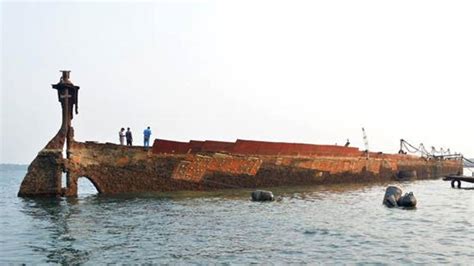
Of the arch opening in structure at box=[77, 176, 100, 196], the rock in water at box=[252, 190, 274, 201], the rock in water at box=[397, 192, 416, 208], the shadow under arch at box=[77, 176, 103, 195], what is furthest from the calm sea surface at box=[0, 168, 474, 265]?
the arch opening in structure at box=[77, 176, 100, 196]

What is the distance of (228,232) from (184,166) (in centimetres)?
931

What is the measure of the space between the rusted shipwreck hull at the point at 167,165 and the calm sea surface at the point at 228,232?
115 cm

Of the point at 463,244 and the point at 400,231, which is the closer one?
the point at 463,244

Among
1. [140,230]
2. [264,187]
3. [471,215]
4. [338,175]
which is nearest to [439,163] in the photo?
[338,175]

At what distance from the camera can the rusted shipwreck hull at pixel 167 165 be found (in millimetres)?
17656

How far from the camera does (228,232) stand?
11.2 metres

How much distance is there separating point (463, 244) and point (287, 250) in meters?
4.00

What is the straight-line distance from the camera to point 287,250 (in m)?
9.30

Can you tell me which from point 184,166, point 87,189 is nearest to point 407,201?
point 184,166

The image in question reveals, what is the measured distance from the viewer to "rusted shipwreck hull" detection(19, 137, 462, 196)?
17625 millimetres

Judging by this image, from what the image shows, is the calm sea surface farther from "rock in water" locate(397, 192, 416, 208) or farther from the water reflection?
"rock in water" locate(397, 192, 416, 208)

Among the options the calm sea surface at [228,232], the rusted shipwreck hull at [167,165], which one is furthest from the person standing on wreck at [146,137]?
the calm sea surface at [228,232]

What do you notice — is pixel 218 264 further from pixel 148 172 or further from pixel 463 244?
pixel 148 172

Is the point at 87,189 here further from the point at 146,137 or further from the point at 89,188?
the point at 146,137
